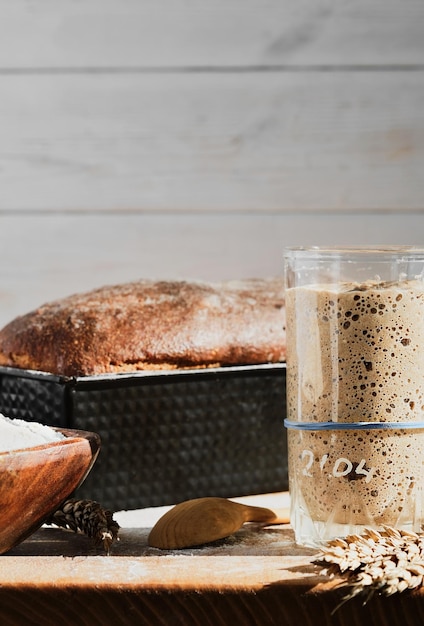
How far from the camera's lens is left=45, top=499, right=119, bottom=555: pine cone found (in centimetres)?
57

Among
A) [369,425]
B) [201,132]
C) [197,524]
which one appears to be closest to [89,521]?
[197,524]

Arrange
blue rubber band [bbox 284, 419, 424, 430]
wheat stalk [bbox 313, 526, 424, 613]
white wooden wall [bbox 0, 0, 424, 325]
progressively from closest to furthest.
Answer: wheat stalk [bbox 313, 526, 424, 613] → blue rubber band [bbox 284, 419, 424, 430] → white wooden wall [bbox 0, 0, 424, 325]

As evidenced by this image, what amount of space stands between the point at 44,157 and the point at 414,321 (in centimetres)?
96

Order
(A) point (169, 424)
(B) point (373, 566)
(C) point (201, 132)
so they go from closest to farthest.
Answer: (B) point (373, 566) → (A) point (169, 424) → (C) point (201, 132)

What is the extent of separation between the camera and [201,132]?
53.9 inches

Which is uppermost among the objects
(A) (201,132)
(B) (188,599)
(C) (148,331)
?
(A) (201,132)

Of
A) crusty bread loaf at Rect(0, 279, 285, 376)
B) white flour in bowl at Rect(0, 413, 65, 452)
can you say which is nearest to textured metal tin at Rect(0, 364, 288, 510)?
crusty bread loaf at Rect(0, 279, 285, 376)

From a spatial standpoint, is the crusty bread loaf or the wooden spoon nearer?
the wooden spoon

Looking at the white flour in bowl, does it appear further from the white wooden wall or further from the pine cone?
the white wooden wall

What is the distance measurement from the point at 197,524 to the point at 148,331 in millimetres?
208

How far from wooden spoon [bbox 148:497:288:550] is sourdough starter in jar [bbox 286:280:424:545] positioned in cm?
7

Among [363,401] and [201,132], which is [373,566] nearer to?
[363,401]

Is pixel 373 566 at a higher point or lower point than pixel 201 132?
lower

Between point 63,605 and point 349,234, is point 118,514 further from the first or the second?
point 349,234
